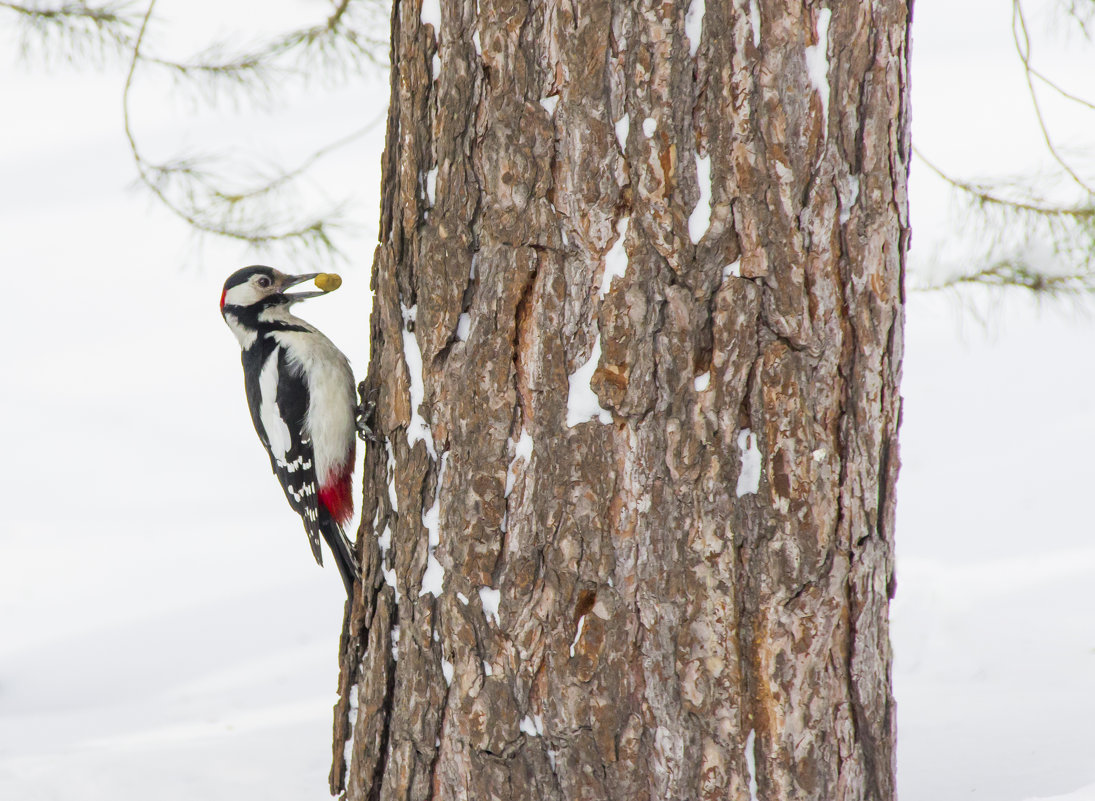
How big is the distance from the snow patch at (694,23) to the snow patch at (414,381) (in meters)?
0.58

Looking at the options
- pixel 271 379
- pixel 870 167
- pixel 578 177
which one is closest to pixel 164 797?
pixel 271 379

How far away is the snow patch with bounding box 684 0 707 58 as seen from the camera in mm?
1369

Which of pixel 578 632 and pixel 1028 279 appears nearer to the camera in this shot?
pixel 578 632

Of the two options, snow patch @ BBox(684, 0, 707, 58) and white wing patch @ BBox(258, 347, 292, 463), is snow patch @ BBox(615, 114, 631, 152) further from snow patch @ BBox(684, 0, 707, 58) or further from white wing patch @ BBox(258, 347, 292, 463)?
white wing patch @ BBox(258, 347, 292, 463)

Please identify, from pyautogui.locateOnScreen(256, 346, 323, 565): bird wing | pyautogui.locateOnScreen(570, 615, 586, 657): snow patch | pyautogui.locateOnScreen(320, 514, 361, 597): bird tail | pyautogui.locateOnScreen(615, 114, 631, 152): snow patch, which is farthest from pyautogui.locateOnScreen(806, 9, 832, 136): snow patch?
pyautogui.locateOnScreen(320, 514, 361, 597): bird tail

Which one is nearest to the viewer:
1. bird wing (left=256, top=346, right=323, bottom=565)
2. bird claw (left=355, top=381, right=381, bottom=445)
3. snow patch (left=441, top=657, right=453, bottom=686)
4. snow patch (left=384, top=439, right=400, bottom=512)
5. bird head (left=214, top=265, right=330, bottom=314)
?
snow patch (left=441, top=657, right=453, bottom=686)

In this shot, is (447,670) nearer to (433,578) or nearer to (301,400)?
(433,578)

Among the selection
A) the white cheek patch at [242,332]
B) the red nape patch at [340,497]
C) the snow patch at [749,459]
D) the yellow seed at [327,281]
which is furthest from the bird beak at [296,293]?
the snow patch at [749,459]

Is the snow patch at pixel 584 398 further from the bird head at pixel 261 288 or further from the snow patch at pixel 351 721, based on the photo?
the bird head at pixel 261 288

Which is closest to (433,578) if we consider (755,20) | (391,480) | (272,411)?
(391,480)

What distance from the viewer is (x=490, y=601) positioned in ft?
5.00

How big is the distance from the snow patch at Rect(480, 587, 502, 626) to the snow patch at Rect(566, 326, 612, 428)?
0.94ft

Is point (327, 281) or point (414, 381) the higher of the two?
point (327, 281)

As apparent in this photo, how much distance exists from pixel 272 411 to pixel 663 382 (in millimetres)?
1438
